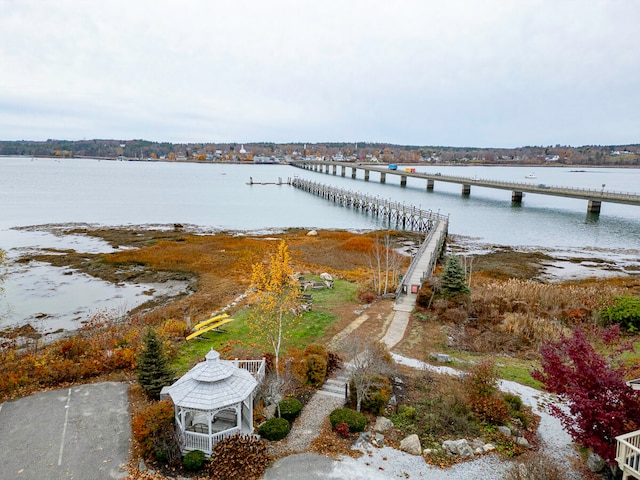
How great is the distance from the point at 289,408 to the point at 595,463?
7751 mm

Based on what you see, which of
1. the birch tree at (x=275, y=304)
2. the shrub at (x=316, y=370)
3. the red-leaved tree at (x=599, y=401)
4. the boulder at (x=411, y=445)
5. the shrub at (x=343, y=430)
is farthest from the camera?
the birch tree at (x=275, y=304)

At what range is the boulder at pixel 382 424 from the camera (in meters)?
11.8

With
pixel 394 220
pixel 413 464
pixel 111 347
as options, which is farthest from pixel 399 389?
pixel 394 220

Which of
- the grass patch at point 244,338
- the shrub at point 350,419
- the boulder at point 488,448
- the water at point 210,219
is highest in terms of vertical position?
the shrub at point 350,419

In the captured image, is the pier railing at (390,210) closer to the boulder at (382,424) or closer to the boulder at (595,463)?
the boulder at (382,424)

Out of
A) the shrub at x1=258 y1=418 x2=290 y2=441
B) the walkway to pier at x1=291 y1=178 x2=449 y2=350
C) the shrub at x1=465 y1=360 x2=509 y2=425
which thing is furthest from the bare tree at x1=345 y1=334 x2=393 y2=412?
the walkway to pier at x1=291 y1=178 x2=449 y2=350

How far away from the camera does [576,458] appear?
1055 centimetres

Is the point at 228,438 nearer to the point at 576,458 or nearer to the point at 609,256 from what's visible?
the point at 576,458

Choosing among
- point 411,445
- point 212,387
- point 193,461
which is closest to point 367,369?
point 411,445

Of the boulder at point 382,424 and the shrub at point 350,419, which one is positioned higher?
the shrub at point 350,419

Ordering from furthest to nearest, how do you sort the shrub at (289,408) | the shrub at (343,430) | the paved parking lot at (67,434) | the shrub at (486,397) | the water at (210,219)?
the water at (210,219), the shrub at (289,408), the shrub at (486,397), the shrub at (343,430), the paved parking lot at (67,434)

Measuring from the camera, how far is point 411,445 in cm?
1088

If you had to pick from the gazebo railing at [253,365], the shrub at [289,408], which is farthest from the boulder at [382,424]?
the gazebo railing at [253,365]

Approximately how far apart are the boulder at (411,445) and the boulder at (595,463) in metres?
3.96
